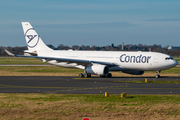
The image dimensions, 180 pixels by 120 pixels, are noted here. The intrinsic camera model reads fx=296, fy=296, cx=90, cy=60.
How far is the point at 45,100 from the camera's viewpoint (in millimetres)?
22703

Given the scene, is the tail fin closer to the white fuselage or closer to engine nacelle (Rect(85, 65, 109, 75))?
the white fuselage

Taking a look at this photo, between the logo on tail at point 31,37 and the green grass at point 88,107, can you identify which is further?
the logo on tail at point 31,37

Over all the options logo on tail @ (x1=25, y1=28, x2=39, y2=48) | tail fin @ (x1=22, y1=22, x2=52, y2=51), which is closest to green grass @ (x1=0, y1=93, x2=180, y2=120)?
tail fin @ (x1=22, y1=22, x2=52, y2=51)

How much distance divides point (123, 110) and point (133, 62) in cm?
2772

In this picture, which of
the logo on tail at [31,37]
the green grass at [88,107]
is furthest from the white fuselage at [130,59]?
the green grass at [88,107]

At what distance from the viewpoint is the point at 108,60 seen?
48562 mm

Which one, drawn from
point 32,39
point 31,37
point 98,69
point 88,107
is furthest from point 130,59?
point 88,107

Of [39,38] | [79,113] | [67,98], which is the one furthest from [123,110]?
[39,38]

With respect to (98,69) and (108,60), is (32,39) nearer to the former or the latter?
(108,60)

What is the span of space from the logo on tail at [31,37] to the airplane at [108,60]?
19cm

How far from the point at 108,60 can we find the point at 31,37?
53.5 ft

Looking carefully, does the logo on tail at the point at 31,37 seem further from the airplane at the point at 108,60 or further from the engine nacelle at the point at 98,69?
the engine nacelle at the point at 98,69

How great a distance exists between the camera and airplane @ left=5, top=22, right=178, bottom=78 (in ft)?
149

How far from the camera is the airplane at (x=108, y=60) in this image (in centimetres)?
4538
